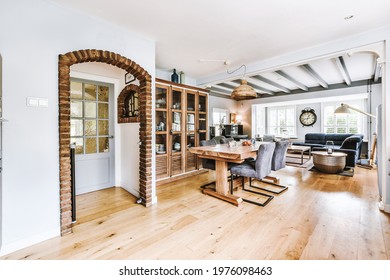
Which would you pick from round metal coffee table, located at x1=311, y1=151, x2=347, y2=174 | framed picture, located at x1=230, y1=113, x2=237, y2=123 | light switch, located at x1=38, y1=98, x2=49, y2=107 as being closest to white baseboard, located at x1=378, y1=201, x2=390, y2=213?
round metal coffee table, located at x1=311, y1=151, x2=347, y2=174

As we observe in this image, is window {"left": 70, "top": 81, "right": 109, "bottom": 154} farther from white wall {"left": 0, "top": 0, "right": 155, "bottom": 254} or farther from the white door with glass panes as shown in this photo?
white wall {"left": 0, "top": 0, "right": 155, "bottom": 254}

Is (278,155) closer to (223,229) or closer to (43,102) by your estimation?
→ (223,229)

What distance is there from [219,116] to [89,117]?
5.01 metres

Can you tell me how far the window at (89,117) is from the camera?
304 centimetres

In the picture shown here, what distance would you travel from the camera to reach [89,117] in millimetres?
3180

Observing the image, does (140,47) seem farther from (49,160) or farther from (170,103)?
(49,160)

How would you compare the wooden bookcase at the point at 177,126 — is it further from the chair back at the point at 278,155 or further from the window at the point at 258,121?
the window at the point at 258,121

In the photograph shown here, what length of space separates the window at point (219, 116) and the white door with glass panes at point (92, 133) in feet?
14.1

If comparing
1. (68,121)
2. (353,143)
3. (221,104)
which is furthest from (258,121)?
(68,121)

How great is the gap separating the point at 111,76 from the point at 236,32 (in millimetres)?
2237

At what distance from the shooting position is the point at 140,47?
266 centimetres

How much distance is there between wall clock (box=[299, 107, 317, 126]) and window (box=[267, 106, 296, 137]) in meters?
0.37

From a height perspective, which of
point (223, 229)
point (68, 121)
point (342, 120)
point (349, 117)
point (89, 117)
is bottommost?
Result: point (223, 229)
